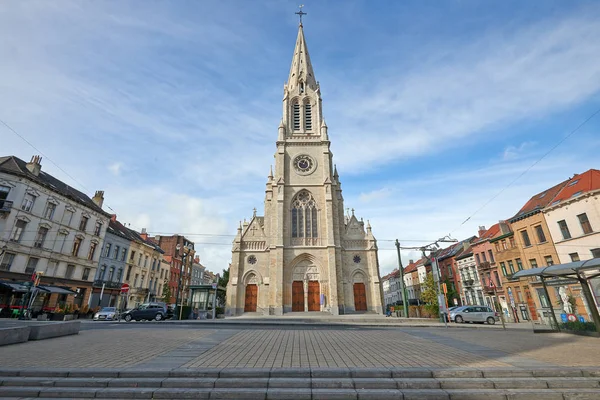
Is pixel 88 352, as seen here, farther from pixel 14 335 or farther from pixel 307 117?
pixel 307 117

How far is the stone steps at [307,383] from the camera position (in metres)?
4.96

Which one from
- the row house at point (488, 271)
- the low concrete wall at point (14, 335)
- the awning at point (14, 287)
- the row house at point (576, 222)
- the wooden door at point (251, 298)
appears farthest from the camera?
the row house at point (488, 271)

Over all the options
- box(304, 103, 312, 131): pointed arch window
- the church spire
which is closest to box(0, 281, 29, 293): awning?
box(304, 103, 312, 131): pointed arch window

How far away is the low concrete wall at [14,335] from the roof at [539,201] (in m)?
33.7

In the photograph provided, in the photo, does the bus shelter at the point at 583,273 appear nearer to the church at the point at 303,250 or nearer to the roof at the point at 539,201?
the roof at the point at 539,201

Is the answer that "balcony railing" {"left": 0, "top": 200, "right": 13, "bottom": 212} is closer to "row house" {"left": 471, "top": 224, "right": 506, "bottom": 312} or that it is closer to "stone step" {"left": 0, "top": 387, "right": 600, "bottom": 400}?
"stone step" {"left": 0, "top": 387, "right": 600, "bottom": 400}

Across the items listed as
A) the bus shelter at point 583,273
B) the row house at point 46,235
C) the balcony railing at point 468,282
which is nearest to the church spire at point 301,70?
the row house at point 46,235

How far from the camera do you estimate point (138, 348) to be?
8.27 meters

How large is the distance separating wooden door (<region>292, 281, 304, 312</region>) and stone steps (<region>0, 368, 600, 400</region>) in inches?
999

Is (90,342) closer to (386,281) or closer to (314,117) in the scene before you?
(314,117)

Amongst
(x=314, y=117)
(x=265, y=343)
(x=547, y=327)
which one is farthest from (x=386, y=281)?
(x=265, y=343)

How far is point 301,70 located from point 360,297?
106 feet

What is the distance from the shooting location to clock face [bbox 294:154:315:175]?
34656mm

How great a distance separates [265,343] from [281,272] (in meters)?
20.2
